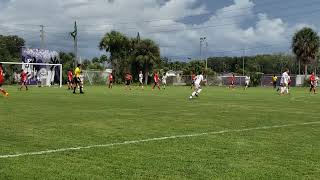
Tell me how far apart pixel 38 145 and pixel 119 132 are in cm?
278

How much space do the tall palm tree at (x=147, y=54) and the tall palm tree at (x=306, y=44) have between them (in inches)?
953

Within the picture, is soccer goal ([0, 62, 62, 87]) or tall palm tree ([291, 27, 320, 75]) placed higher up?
tall palm tree ([291, 27, 320, 75])

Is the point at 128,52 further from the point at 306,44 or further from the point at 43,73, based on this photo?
the point at 306,44

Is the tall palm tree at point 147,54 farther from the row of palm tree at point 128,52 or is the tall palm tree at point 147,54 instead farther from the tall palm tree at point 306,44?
the tall palm tree at point 306,44

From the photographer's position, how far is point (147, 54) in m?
94.1

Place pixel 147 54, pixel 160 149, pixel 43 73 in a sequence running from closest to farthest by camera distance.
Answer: pixel 160 149 < pixel 43 73 < pixel 147 54

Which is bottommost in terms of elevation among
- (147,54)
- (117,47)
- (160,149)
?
(160,149)

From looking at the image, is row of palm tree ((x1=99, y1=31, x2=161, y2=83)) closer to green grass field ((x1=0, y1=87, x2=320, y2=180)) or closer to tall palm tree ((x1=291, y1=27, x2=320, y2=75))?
tall palm tree ((x1=291, y1=27, x2=320, y2=75))

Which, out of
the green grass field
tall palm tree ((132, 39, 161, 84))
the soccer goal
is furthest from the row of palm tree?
the green grass field

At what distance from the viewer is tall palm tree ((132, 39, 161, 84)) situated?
93.6 m

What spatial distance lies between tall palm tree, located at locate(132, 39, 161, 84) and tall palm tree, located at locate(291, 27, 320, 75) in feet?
79.4

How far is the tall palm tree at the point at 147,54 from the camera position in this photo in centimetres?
9362

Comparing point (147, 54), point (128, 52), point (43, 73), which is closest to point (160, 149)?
point (43, 73)

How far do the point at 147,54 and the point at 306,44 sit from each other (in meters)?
27.7
